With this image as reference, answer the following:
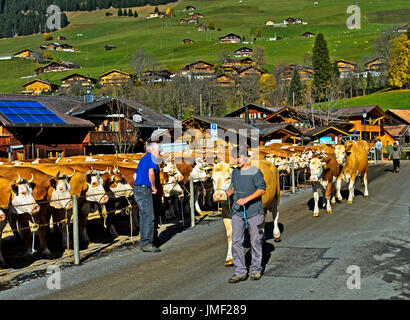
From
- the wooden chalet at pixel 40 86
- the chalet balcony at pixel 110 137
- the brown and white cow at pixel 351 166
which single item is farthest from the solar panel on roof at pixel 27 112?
the wooden chalet at pixel 40 86

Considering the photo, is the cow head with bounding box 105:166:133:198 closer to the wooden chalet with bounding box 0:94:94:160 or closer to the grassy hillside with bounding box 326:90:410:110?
the wooden chalet with bounding box 0:94:94:160

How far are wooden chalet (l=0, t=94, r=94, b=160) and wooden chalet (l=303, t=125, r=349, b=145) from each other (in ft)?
83.8

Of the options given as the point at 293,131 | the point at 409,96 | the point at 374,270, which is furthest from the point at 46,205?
the point at 409,96

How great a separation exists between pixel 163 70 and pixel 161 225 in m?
129

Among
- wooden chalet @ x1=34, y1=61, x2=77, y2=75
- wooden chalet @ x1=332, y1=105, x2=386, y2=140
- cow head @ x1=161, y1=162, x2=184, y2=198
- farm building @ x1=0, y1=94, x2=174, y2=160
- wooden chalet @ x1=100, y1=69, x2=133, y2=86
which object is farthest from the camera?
wooden chalet @ x1=34, y1=61, x2=77, y2=75

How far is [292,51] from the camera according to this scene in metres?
181

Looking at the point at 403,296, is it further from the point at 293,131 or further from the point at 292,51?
the point at 292,51

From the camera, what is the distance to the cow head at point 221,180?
9.54 m

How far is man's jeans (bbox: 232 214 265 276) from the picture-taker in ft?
29.1

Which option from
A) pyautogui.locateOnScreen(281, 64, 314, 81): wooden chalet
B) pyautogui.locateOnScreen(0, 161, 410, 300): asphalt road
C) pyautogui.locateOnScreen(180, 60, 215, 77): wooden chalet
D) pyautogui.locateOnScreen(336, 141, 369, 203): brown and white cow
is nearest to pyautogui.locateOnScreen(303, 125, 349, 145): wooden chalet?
pyautogui.locateOnScreen(336, 141, 369, 203): brown and white cow

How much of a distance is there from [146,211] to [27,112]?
35995 mm

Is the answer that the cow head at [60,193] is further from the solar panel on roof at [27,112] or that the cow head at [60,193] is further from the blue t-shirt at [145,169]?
the solar panel on roof at [27,112]

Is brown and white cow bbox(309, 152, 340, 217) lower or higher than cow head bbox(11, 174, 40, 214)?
lower

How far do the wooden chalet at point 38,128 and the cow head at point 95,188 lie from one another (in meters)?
29.0
